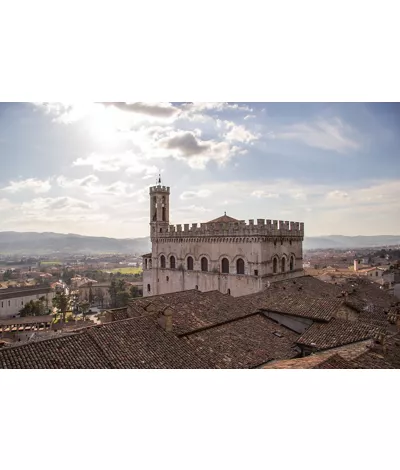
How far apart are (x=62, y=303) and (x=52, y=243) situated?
1154mm

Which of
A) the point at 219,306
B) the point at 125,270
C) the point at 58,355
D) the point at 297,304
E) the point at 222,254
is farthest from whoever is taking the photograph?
the point at 222,254

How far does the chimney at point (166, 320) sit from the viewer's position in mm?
5203

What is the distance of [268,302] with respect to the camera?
7.31 meters

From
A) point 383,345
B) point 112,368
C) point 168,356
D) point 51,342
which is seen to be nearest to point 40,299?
point 51,342

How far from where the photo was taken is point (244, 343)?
5383 mm

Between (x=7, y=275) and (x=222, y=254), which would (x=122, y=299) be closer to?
(x=7, y=275)

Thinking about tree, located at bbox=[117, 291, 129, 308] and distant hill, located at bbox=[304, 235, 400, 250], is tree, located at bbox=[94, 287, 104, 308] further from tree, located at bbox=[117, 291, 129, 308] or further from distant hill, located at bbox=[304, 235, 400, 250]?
distant hill, located at bbox=[304, 235, 400, 250]

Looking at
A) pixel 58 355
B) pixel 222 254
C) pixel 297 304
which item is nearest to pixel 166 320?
pixel 58 355

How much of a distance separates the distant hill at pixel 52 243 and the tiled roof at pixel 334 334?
12.0 feet

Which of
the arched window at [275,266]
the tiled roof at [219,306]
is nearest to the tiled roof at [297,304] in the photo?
the tiled roof at [219,306]

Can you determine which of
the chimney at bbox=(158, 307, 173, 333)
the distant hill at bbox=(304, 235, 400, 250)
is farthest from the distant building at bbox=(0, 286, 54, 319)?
the distant hill at bbox=(304, 235, 400, 250)

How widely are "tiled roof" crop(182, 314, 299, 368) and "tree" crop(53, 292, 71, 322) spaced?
7.44ft
